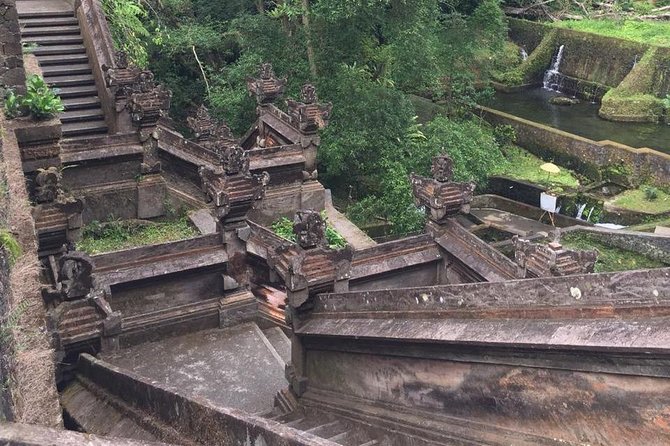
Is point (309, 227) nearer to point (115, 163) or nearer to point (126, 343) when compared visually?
point (126, 343)

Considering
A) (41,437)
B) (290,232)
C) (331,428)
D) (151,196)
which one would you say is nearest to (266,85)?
(290,232)

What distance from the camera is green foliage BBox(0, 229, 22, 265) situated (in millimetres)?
5445

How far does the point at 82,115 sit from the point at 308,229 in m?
10.00

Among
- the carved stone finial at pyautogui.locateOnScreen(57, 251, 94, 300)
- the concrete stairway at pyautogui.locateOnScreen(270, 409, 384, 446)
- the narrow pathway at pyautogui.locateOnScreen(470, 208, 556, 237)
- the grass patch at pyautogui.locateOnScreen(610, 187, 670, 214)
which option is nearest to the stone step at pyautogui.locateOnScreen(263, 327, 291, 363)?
the concrete stairway at pyautogui.locateOnScreen(270, 409, 384, 446)

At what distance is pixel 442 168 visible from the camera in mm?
10258

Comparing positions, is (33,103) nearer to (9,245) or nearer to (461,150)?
(9,245)

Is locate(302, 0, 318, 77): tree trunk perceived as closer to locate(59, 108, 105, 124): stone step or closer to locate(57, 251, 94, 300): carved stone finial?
locate(59, 108, 105, 124): stone step

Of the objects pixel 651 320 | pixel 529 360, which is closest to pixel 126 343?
pixel 529 360

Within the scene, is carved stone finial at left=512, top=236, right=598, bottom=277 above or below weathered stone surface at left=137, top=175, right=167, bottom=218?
above

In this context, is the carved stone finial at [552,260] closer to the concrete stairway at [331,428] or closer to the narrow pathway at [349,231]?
the concrete stairway at [331,428]

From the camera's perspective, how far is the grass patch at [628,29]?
Result: 125 feet

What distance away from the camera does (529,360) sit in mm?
5641

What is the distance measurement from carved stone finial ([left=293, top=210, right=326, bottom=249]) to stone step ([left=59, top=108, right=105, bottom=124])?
978 cm

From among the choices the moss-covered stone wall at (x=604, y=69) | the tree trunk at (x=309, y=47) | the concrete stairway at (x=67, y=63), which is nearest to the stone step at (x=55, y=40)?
the concrete stairway at (x=67, y=63)
